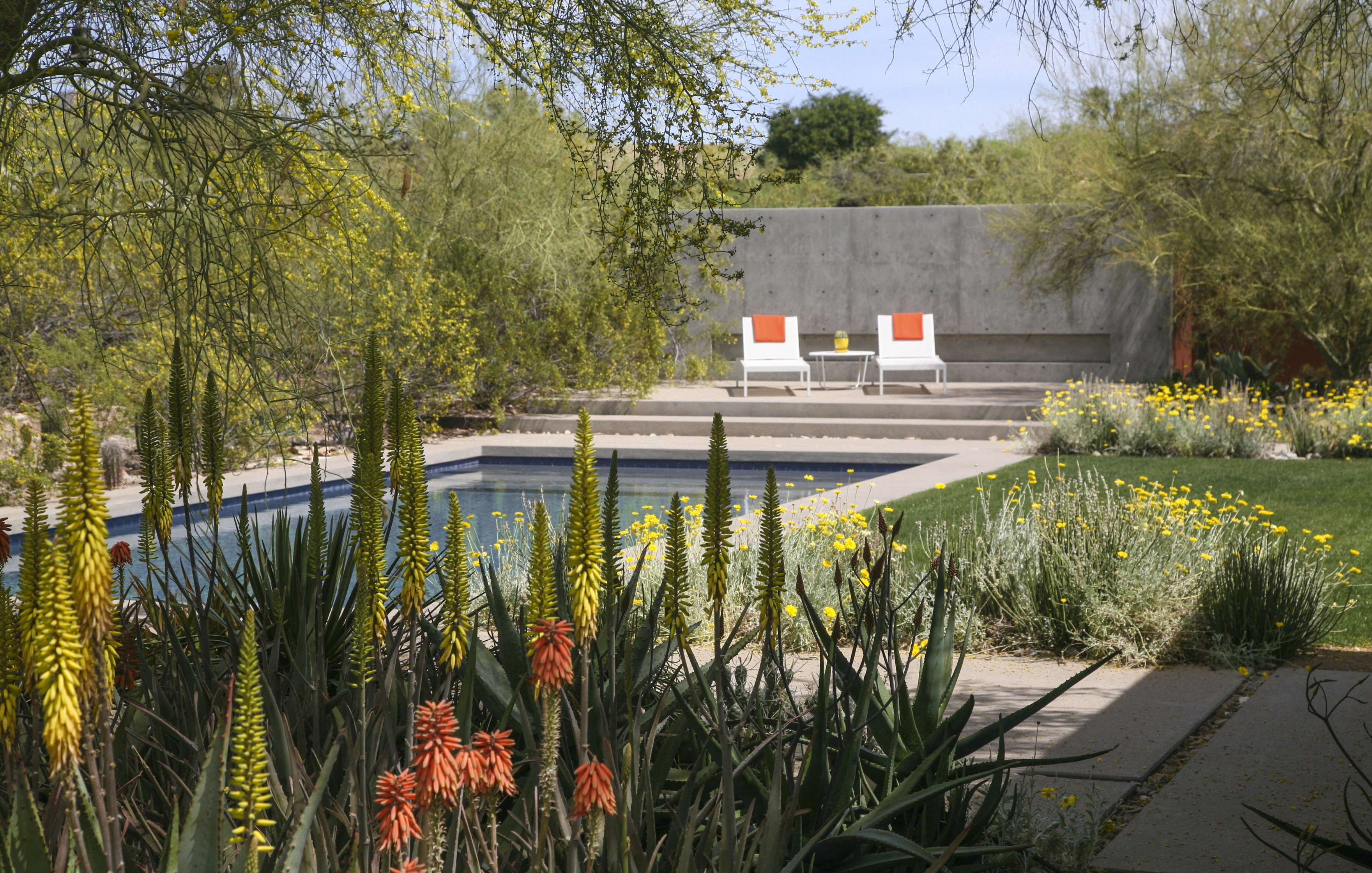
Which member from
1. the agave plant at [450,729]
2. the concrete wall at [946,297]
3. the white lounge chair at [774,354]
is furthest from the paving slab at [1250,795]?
the concrete wall at [946,297]

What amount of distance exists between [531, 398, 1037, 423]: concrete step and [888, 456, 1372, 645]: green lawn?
3413 millimetres

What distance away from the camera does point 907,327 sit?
17625 mm

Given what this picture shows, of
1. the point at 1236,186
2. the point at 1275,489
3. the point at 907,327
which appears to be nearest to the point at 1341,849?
the point at 1275,489

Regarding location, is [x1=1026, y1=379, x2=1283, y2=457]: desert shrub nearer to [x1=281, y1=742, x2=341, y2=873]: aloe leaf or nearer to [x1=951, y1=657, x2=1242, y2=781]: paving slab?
[x1=951, y1=657, x2=1242, y2=781]: paving slab

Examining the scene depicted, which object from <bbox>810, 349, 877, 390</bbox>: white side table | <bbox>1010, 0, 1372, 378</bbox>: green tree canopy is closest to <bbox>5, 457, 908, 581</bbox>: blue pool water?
<bbox>810, 349, 877, 390</bbox>: white side table

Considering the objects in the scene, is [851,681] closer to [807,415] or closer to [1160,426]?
[1160,426]

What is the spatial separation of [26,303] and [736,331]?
11789 mm

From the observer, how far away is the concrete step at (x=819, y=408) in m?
14.8

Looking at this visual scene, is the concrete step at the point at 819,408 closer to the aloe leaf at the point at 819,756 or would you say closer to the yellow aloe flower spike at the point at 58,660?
the aloe leaf at the point at 819,756

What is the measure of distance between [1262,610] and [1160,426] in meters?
7.14

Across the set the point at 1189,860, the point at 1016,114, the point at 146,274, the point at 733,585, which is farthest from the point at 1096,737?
the point at 1016,114

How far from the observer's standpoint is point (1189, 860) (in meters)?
2.72

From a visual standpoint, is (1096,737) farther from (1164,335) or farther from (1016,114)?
(1016,114)

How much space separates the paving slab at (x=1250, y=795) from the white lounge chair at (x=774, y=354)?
12.8 meters
